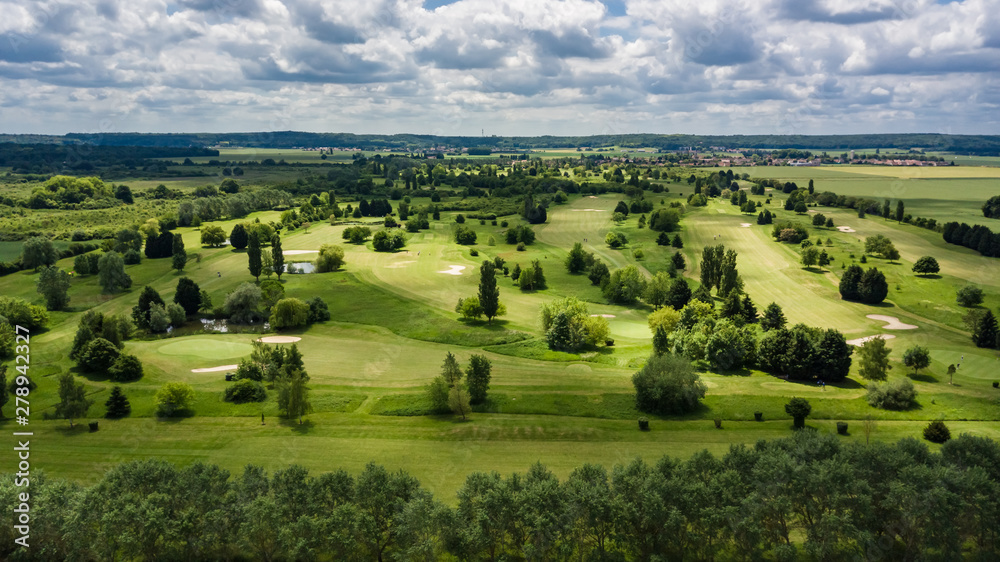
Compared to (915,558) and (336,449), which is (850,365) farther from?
(336,449)

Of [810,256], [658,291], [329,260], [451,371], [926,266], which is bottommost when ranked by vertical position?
[451,371]

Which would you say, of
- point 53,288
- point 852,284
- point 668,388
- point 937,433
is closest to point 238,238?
→ point 53,288

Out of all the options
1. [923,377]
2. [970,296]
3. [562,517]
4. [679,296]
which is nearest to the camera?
[562,517]

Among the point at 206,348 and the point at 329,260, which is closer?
the point at 206,348

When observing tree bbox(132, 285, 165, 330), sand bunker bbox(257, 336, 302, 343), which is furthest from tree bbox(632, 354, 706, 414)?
tree bbox(132, 285, 165, 330)

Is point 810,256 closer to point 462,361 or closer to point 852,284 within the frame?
point 852,284

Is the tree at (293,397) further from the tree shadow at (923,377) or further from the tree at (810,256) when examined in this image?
the tree at (810,256)

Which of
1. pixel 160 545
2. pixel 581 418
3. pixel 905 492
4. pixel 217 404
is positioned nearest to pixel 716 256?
pixel 581 418
